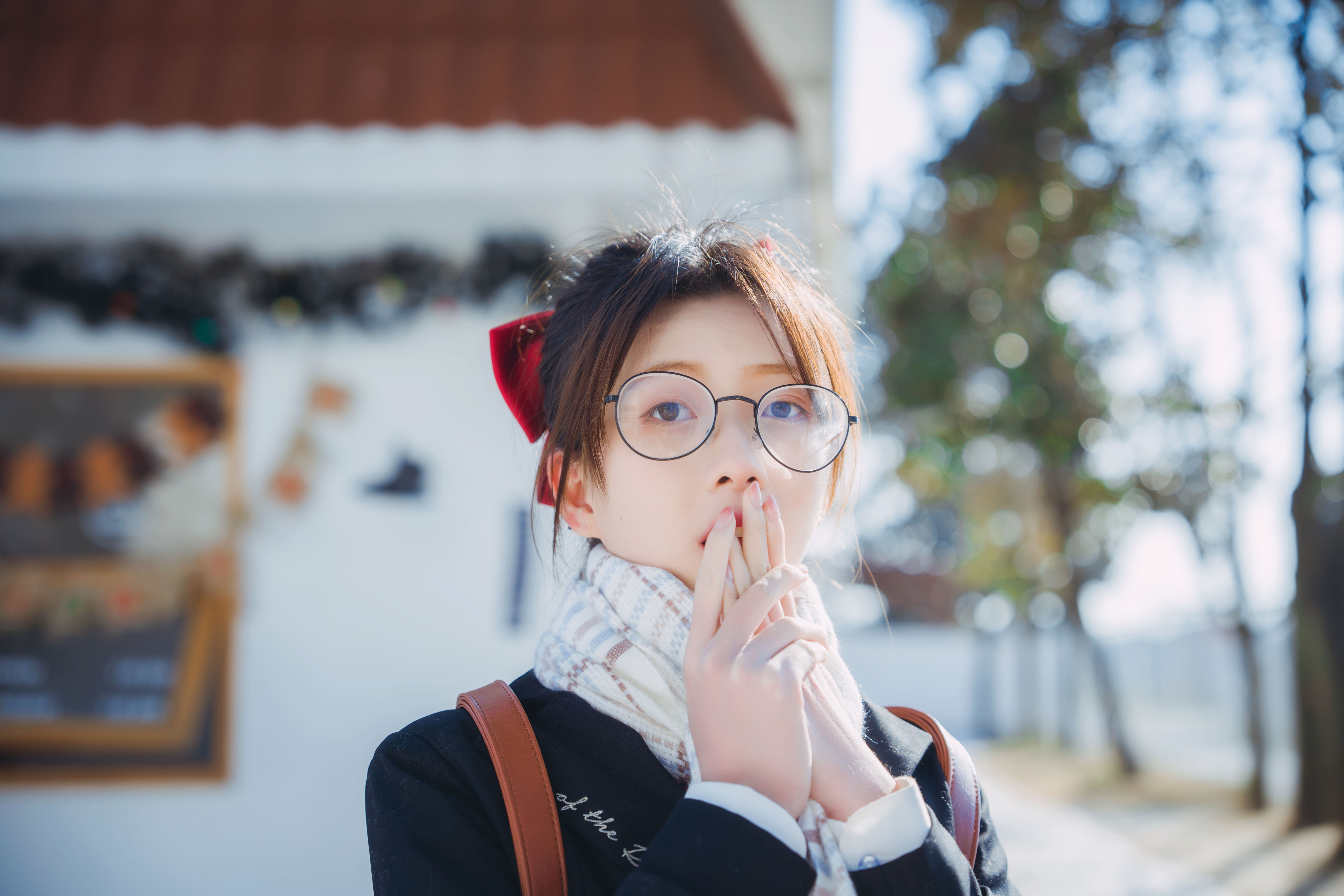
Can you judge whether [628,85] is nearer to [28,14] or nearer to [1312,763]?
[28,14]

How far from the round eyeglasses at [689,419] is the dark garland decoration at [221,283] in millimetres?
2213

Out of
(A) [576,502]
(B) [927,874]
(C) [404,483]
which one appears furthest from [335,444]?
(B) [927,874]

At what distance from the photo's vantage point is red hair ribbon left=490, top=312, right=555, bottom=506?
1.45 metres

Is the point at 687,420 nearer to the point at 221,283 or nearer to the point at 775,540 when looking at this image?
the point at 775,540

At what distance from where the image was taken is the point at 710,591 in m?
1.02

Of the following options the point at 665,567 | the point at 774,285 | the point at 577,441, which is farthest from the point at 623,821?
the point at 774,285

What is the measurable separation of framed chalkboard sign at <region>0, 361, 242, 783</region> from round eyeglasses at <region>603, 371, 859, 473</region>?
8.91 feet

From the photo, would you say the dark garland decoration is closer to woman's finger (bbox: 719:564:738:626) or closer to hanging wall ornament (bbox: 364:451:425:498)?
hanging wall ornament (bbox: 364:451:425:498)

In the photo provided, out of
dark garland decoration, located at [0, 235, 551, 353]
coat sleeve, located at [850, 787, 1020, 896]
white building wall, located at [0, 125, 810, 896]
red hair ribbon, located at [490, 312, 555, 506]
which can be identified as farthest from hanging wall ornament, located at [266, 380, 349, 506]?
coat sleeve, located at [850, 787, 1020, 896]

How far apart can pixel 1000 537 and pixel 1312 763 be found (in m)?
9.57

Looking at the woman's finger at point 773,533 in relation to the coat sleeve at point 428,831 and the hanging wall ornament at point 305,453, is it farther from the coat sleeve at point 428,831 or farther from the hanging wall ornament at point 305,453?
the hanging wall ornament at point 305,453

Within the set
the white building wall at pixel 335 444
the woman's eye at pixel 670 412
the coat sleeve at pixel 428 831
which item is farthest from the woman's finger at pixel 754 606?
the white building wall at pixel 335 444

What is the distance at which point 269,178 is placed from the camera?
10.1 feet

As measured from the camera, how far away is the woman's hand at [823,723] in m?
1.00
